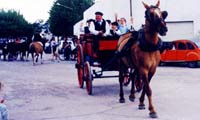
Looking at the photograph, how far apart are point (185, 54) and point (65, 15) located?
154 ft

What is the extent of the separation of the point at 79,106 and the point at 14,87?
475 centimetres

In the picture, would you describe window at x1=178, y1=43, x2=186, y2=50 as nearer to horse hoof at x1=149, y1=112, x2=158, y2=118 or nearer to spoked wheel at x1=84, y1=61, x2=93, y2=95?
spoked wheel at x1=84, y1=61, x2=93, y2=95

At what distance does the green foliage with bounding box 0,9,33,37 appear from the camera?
2846 inches

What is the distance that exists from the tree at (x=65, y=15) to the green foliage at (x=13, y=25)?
4248 mm

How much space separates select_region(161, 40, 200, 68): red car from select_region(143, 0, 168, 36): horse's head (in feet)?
46.5

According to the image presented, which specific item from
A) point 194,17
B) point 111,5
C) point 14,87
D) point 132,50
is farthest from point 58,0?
point 132,50

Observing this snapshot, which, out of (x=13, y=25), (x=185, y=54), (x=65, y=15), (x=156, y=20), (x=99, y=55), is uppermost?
(x=65, y=15)

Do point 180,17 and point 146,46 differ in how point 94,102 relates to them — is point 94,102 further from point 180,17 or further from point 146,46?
point 180,17

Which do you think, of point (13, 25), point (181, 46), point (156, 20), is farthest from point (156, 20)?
point (13, 25)

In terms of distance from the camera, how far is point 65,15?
68.6 m

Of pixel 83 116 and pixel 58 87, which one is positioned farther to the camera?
pixel 58 87

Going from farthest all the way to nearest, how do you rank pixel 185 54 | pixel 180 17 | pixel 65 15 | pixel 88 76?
pixel 65 15
pixel 180 17
pixel 185 54
pixel 88 76

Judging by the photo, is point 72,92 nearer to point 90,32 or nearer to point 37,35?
point 90,32

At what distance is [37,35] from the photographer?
89.4ft
